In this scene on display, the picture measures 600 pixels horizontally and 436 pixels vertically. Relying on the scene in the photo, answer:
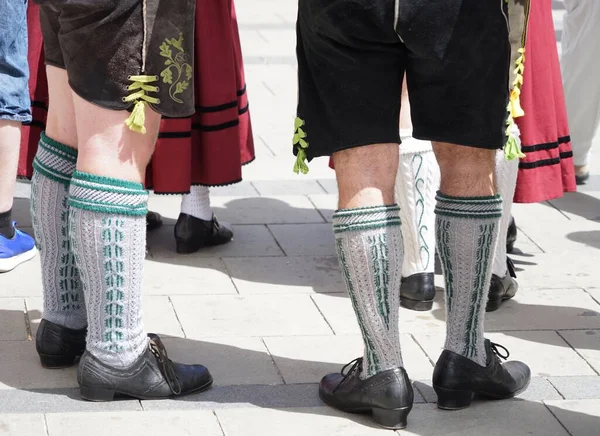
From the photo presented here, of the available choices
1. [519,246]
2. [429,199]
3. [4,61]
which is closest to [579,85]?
[519,246]

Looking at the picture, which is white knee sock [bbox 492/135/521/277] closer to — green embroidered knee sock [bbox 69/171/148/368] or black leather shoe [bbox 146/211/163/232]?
green embroidered knee sock [bbox 69/171/148/368]

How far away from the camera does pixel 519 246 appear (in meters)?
4.51

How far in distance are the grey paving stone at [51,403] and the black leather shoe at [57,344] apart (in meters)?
0.15

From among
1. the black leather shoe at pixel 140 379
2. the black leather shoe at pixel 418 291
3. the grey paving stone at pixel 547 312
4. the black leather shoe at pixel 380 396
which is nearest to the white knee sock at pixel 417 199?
the black leather shoe at pixel 418 291

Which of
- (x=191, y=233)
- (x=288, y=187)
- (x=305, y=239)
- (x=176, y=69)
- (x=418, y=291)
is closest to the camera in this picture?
(x=176, y=69)

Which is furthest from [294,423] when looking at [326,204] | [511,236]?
[326,204]

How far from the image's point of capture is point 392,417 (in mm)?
2855

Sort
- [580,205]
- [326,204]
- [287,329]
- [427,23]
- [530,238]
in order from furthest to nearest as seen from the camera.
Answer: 1. [580,205]
2. [326,204]
3. [530,238]
4. [287,329]
5. [427,23]

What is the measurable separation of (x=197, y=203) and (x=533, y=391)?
169 centimetres

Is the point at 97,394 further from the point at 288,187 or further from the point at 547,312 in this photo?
the point at 288,187

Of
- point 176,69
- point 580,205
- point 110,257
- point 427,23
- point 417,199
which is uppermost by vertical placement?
point 427,23

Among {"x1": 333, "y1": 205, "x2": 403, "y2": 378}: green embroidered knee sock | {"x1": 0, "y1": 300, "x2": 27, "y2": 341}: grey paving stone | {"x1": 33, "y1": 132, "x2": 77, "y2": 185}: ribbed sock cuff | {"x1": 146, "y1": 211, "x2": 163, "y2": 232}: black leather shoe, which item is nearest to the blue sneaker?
{"x1": 0, "y1": 300, "x2": 27, "y2": 341}: grey paving stone

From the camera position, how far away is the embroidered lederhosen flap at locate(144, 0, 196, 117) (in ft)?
8.91

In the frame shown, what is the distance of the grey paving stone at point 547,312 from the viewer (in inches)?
145
